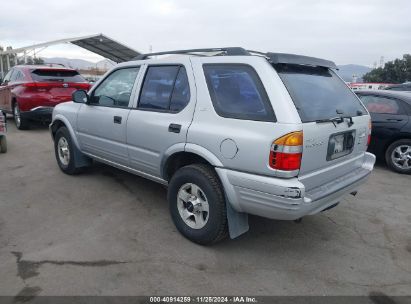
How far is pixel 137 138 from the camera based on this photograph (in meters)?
3.94

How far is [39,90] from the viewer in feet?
29.0

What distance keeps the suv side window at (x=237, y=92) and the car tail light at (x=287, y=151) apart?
8.5 inches

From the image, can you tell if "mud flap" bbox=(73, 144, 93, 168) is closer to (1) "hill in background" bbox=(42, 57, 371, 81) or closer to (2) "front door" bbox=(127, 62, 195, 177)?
(2) "front door" bbox=(127, 62, 195, 177)

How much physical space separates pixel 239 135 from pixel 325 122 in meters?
0.77

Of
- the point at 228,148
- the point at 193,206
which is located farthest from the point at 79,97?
the point at 228,148

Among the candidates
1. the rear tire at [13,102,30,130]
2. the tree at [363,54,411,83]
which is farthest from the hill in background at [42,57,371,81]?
the rear tire at [13,102,30,130]

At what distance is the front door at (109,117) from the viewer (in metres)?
4.20

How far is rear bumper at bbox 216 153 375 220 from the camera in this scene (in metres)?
2.77

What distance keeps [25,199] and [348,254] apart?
152 inches

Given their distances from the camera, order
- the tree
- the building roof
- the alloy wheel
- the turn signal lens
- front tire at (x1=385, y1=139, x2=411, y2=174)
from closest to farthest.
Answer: the turn signal lens → the alloy wheel → front tire at (x1=385, y1=139, x2=411, y2=174) → the building roof → the tree

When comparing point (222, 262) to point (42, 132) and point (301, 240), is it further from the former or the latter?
point (42, 132)

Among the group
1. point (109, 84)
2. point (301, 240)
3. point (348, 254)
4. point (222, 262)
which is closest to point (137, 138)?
point (109, 84)

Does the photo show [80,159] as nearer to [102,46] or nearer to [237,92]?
[237,92]

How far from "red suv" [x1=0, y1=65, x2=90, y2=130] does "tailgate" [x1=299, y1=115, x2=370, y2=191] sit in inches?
299
